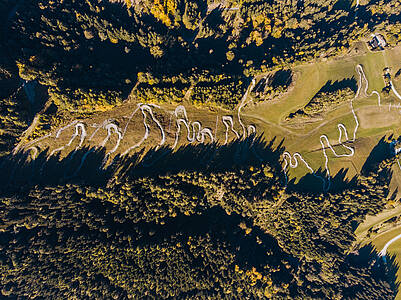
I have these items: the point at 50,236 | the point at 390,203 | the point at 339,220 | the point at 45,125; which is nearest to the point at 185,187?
the point at 50,236

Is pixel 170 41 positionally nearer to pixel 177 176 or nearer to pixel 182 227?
pixel 177 176

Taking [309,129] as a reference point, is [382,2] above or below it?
above

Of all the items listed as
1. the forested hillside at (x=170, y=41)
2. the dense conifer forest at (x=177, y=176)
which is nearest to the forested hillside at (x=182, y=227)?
the dense conifer forest at (x=177, y=176)

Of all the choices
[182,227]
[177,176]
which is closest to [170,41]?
[177,176]

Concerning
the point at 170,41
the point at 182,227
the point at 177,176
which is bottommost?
the point at 182,227

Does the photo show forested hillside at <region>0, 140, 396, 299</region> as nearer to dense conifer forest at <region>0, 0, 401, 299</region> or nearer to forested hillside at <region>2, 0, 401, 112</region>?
dense conifer forest at <region>0, 0, 401, 299</region>

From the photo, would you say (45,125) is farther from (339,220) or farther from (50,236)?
(339,220)

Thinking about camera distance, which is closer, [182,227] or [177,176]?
[177,176]

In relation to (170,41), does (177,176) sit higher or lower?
lower

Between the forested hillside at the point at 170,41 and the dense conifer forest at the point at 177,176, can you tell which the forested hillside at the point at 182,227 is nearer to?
the dense conifer forest at the point at 177,176
